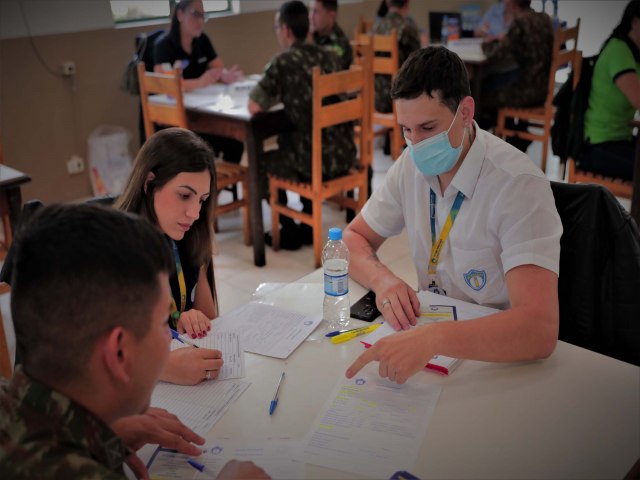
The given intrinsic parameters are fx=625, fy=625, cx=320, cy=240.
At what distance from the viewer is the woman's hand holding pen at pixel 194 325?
141 centimetres

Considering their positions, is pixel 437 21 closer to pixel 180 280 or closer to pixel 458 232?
pixel 458 232

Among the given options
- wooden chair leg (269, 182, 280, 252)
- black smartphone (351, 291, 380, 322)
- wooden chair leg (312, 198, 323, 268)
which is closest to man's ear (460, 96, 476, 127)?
black smartphone (351, 291, 380, 322)

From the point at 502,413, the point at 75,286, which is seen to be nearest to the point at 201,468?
the point at 75,286

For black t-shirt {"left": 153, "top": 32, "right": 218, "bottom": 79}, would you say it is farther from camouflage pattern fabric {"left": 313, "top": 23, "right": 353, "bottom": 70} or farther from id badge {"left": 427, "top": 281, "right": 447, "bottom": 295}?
id badge {"left": 427, "top": 281, "right": 447, "bottom": 295}

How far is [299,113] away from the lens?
3340 millimetres

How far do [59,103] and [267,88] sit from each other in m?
1.65

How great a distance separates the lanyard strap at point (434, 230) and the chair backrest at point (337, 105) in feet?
4.95

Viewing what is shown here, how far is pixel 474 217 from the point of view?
1.52 metres

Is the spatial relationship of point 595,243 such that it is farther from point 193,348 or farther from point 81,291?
point 81,291

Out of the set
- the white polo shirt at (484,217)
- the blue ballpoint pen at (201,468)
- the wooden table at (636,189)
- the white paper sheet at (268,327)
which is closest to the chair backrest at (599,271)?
the white polo shirt at (484,217)

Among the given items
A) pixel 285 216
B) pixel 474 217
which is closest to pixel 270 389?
pixel 474 217

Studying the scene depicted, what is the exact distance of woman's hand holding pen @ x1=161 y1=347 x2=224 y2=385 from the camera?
1222 millimetres

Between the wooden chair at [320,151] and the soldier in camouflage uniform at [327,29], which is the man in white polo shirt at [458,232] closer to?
the wooden chair at [320,151]

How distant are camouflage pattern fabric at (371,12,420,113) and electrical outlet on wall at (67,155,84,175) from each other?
7.09 ft
